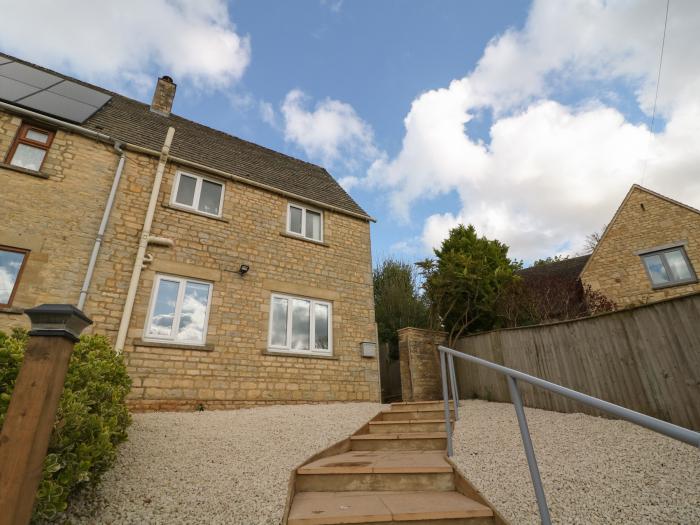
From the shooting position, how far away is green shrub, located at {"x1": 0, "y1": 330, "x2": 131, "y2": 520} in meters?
2.15

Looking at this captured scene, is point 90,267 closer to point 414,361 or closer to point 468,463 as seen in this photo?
point 468,463

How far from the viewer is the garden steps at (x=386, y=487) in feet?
7.61

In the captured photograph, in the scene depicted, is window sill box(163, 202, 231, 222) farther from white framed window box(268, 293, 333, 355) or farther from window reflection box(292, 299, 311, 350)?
window reflection box(292, 299, 311, 350)

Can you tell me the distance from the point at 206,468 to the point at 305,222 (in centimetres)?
702

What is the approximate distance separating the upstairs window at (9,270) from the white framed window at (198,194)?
2.82 metres

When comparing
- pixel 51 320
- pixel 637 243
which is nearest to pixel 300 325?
pixel 51 320

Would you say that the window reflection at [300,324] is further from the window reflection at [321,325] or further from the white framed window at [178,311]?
the white framed window at [178,311]

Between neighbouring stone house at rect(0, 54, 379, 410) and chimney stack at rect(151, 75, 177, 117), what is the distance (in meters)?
1.12

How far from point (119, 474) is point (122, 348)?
3.65 metres

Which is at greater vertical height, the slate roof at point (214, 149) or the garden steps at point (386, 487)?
the slate roof at point (214, 149)

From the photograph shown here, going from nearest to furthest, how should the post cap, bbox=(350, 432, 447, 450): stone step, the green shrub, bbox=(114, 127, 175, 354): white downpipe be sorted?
the post cap → the green shrub → bbox=(350, 432, 447, 450): stone step → bbox=(114, 127, 175, 354): white downpipe

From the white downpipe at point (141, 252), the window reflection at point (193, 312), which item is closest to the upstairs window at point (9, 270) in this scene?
the white downpipe at point (141, 252)

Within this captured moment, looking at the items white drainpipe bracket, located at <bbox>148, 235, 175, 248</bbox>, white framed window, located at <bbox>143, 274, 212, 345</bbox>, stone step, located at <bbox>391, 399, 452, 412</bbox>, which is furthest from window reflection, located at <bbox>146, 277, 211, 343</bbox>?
stone step, located at <bbox>391, 399, 452, 412</bbox>

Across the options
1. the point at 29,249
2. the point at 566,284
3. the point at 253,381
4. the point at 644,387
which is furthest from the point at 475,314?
the point at 29,249
